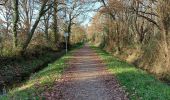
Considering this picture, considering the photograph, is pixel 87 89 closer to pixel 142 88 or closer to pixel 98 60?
pixel 142 88

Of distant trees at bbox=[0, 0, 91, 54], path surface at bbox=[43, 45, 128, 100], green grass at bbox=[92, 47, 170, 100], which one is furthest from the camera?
distant trees at bbox=[0, 0, 91, 54]

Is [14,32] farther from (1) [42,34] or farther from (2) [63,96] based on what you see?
(2) [63,96]

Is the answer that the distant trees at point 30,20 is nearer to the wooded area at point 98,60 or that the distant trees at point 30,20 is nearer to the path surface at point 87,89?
the wooded area at point 98,60

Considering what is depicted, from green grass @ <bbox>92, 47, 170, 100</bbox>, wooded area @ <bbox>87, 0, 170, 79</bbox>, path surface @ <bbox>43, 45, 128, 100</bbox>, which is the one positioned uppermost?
wooded area @ <bbox>87, 0, 170, 79</bbox>

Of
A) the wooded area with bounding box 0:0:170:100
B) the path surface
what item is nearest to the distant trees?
the wooded area with bounding box 0:0:170:100

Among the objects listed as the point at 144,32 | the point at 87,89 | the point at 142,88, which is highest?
the point at 144,32

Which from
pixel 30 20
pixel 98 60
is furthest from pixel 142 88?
pixel 30 20

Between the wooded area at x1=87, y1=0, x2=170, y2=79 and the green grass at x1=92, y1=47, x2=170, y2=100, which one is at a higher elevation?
the wooded area at x1=87, y1=0, x2=170, y2=79

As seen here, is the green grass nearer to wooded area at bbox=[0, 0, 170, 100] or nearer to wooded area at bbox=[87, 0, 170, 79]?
wooded area at bbox=[0, 0, 170, 100]

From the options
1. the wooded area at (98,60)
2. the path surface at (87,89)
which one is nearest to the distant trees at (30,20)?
the wooded area at (98,60)

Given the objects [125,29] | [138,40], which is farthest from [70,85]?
[125,29]

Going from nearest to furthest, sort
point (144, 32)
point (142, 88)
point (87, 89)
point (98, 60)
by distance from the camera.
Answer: point (142, 88) → point (87, 89) → point (98, 60) → point (144, 32)

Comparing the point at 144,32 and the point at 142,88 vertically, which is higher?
the point at 144,32

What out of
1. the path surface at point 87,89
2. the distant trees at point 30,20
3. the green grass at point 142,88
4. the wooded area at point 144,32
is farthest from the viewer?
the distant trees at point 30,20
